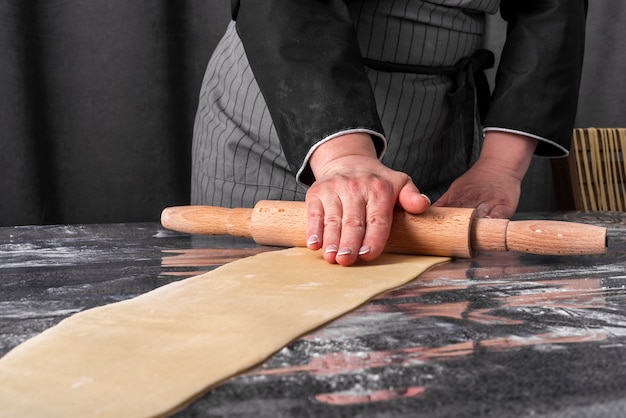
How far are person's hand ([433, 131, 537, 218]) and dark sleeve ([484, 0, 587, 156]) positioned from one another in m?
0.03

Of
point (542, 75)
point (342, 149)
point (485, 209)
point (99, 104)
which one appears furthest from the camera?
point (99, 104)

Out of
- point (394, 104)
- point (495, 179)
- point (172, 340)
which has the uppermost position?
point (394, 104)

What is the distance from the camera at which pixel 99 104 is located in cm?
185

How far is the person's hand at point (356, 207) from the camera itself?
2.51 feet

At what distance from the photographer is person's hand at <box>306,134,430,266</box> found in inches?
30.1

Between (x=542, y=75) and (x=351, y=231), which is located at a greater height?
(x=542, y=75)

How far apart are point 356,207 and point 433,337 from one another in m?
0.30

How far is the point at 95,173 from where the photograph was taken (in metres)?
1.88

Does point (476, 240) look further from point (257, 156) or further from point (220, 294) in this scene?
point (257, 156)

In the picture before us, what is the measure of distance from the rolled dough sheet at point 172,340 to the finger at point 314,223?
2.1 inches

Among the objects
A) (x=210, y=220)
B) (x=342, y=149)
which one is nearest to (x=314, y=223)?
(x=342, y=149)

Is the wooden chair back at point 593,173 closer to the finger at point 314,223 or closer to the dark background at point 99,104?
the dark background at point 99,104

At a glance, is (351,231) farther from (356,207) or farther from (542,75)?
(542,75)

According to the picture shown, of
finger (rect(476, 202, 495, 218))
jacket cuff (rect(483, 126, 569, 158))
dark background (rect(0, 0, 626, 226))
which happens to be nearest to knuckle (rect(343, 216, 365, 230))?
finger (rect(476, 202, 495, 218))
